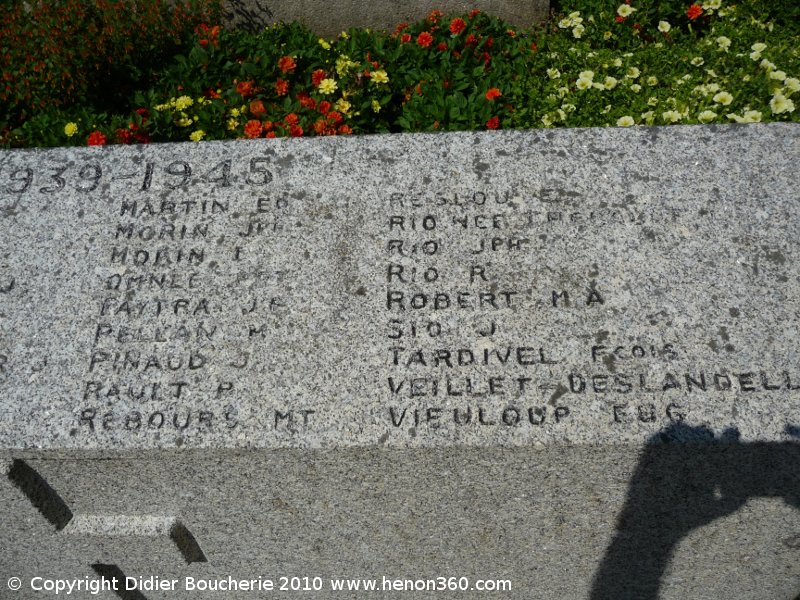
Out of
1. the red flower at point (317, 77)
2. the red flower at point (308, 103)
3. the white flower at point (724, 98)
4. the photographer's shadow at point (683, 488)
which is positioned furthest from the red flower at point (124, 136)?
the white flower at point (724, 98)

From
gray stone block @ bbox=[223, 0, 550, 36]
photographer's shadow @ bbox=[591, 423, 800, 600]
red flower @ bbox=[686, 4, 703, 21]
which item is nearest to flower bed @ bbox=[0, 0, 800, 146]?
red flower @ bbox=[686, 4, 703, 21]

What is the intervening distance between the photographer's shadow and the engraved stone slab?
7 centimetres

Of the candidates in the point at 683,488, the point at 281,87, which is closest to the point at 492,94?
the point at 281,87

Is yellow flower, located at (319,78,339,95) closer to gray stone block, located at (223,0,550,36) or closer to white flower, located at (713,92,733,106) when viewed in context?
gray stone block, located at (223,0,550,36)

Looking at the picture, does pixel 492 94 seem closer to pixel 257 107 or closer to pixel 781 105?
pixel 257 107

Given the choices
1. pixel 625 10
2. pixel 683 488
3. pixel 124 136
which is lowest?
pixel 683 488

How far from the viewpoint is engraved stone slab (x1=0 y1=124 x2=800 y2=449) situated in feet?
5.43

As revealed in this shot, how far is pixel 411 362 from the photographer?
1.73 metres

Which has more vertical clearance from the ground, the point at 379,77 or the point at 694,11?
the point at 379,77

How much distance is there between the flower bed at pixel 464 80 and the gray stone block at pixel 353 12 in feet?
1.43

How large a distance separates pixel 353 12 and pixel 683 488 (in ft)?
14.4

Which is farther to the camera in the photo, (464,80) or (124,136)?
(464,80)

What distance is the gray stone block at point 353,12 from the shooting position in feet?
14.6

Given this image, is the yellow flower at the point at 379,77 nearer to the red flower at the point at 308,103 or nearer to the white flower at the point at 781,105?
the red flower at the point at 308,103
